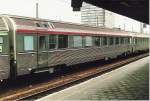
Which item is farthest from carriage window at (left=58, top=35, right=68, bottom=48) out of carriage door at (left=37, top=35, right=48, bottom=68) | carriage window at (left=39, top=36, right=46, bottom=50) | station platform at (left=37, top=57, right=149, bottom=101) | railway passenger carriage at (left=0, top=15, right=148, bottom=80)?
station platform at (left=37, top=57, right=149, bottom=101)

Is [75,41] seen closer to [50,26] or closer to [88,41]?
[88,41]

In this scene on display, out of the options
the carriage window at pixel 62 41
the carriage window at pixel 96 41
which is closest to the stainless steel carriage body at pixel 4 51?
the carriage window at pixel 62 41

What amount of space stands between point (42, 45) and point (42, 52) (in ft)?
1.06

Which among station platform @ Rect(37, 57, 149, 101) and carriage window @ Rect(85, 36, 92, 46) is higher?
carriage window @ Rect(85, 36, 92, 46)

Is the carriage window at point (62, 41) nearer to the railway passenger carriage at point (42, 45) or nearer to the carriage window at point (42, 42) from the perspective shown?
the railway passenger carriage at point (42, 45)

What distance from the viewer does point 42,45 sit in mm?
15914

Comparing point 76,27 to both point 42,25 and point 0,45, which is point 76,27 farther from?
point 0,45

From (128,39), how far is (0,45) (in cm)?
2343

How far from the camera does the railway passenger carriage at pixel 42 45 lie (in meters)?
13.7

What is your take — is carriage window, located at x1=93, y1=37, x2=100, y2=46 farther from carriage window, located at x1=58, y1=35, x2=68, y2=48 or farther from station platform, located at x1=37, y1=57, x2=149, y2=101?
station platform, located at x1=37, y1=57, x2=149, y2=101

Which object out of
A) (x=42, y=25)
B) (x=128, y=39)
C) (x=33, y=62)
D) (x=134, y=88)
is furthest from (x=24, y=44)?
(x=128, y=39)

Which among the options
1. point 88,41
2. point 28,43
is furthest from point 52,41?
point 88,41

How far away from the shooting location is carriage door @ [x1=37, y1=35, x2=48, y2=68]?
15.6 meters

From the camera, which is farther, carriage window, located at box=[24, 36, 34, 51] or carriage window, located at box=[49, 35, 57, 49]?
carriage window, located at box=[49, 35, 57, 49]
